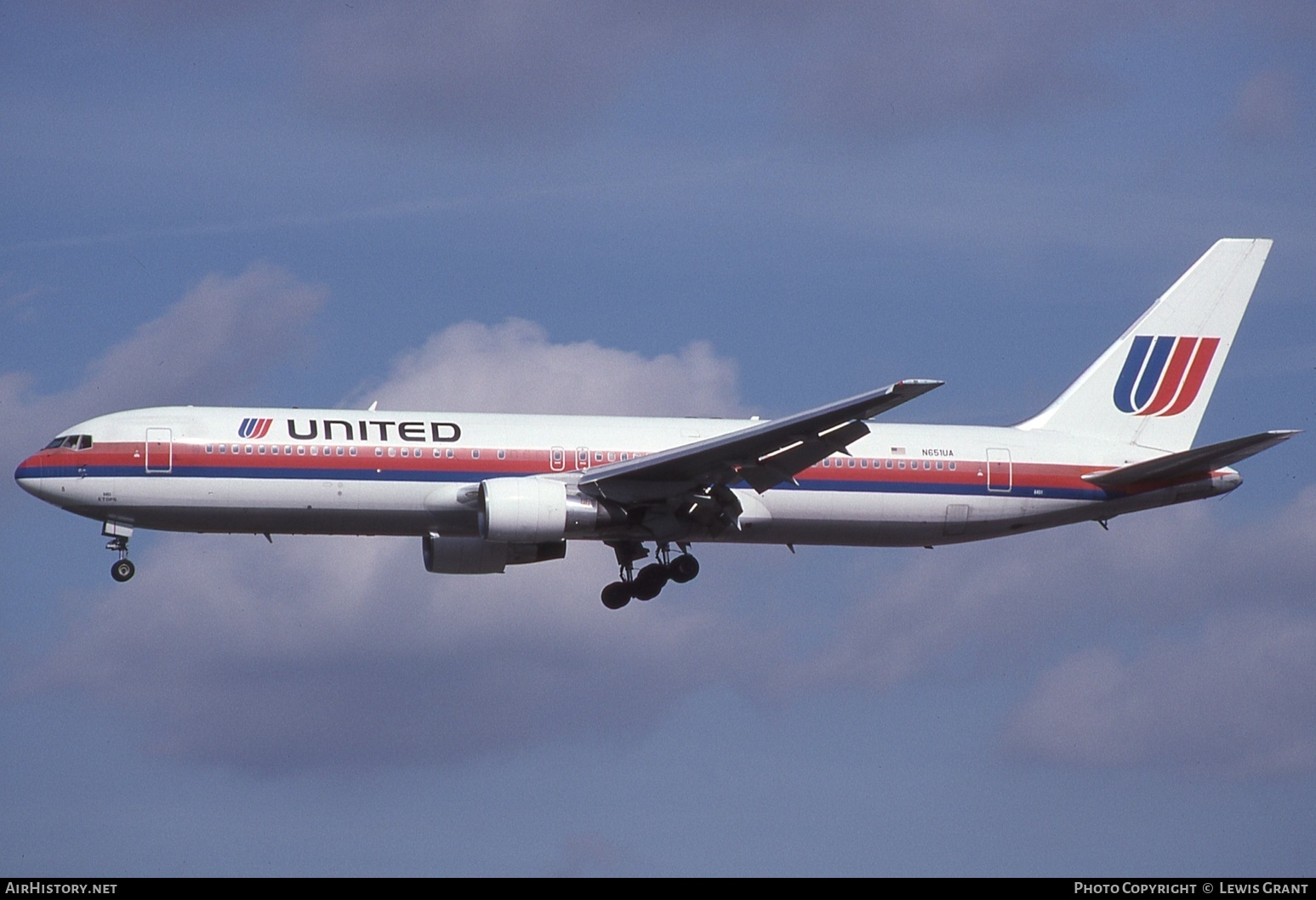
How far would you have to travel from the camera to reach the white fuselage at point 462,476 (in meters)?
45.1

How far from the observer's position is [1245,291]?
55.1 metres

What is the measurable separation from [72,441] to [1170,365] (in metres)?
30.9

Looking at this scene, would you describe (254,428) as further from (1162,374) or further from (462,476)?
(1162,374)

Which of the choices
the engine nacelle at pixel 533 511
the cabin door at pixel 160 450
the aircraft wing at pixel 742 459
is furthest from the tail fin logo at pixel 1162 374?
the cabin door at pixel 160 450

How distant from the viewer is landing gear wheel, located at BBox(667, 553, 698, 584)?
4872 centimetres

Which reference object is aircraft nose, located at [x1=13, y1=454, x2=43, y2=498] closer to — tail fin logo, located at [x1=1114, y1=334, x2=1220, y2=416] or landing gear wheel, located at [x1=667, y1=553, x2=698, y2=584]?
landing gear wheel, located at [x1=667, y1=553, x2=698, y2=584]

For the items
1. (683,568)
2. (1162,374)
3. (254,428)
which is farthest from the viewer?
(1162,374)

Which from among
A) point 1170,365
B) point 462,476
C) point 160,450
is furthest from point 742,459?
point 1170,365

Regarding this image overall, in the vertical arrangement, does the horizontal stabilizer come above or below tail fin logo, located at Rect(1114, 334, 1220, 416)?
below

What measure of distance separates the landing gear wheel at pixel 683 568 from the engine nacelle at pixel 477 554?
2.89 meters

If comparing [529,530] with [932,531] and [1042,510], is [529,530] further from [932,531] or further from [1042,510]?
[1042,510]

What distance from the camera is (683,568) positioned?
4869 centimetres

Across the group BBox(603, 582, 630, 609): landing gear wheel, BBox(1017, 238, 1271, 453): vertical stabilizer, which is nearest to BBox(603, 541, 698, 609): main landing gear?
BBox(603, 582, 630, 609): landing gear wheel

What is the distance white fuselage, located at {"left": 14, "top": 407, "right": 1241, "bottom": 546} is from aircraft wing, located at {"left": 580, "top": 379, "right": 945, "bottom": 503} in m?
1.33
